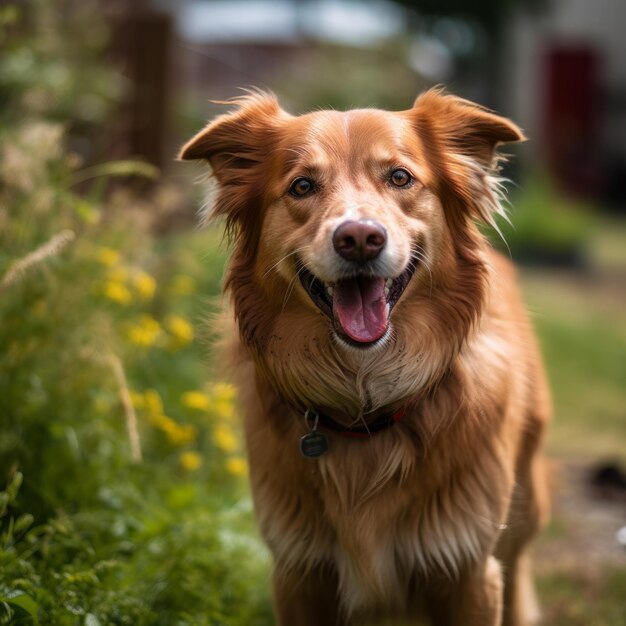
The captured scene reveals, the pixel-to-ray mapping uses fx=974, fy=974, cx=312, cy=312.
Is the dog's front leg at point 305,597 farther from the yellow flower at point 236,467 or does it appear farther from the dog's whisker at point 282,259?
the yellow flower at point 236,467

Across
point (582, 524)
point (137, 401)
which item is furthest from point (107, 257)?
point (582, 524)

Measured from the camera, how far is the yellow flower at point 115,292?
460 cm

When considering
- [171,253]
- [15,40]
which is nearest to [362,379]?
[171,253]

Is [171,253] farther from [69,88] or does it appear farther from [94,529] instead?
[94,529]

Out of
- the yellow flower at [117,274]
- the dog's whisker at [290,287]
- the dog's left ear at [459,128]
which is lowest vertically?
the yellow flower at [117,274]

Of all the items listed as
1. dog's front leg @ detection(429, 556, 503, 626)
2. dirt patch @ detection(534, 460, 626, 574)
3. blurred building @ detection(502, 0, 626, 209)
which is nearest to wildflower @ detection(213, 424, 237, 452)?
dirt patch @ detection(534, 460, 626, 574)

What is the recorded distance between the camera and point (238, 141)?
3.60 metres

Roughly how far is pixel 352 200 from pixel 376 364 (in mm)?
586

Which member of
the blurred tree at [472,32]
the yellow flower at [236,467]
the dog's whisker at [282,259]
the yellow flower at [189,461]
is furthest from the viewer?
the blurred tree at [472,32]

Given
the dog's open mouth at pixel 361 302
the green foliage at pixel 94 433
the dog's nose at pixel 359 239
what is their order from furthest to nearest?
1. the green foliage at pixel 94 433
2. the dog's open mouth at pixel 361 302
3. the dog's nose at pixel 359 239

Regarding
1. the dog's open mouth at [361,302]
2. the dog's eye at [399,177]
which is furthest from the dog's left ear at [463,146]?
the dog's open mouth at [361,302]

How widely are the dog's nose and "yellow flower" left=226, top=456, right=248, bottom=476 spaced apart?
214 centimetres

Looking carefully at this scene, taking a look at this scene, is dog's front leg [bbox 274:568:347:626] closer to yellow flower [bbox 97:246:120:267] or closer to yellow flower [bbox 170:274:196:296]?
yellow flower [bbox 97:246:120:267]

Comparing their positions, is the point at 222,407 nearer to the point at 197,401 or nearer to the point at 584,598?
the point at 197,401
